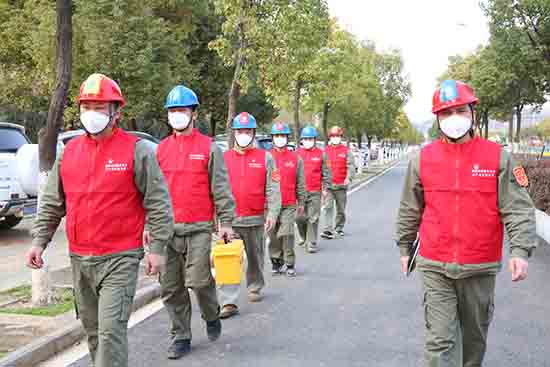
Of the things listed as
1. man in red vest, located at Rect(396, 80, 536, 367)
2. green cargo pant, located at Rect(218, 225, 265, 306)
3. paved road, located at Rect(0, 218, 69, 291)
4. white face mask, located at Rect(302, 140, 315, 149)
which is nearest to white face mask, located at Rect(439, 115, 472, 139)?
man in red vest, located at Rect(396, 80, 536, 367)

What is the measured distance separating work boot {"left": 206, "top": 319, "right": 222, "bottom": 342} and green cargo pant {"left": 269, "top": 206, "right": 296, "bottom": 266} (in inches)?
117

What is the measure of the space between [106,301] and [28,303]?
3470 millimetres

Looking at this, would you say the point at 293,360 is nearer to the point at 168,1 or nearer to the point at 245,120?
the point at 245,120

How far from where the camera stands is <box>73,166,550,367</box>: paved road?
568cm

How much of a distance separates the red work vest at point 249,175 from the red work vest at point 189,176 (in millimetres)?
1794

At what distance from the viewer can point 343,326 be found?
665 centimetres

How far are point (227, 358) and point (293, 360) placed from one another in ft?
1.80

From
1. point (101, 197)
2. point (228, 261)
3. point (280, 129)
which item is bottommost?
point (228, 261)

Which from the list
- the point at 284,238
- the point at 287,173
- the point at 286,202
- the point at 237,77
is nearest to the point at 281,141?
the point at 287,173

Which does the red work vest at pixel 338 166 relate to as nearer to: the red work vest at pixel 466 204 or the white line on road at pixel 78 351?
the white line on road at pixel 78 351

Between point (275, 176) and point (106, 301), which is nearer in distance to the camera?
point (106, 301)

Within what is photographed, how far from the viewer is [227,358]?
5.68 meters

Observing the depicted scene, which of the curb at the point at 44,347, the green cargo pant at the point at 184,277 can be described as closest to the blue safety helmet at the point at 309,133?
the green cargo pant at the point at 184,277

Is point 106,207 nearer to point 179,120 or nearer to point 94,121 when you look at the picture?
point 94,121
